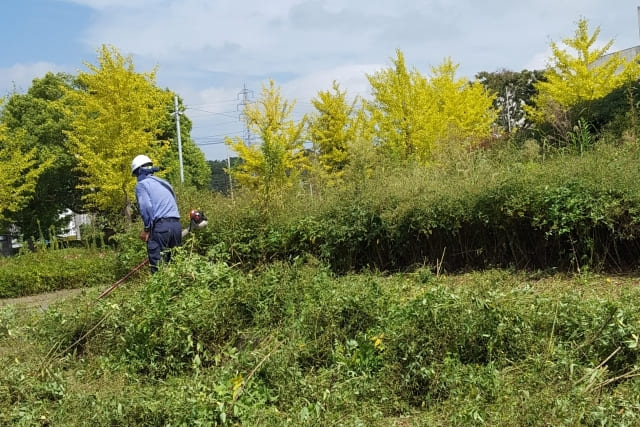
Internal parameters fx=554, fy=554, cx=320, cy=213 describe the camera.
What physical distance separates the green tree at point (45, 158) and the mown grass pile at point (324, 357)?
22.7 m

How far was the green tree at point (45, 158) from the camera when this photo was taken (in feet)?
84.1

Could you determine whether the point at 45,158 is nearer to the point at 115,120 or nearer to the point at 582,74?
the point at 115,120

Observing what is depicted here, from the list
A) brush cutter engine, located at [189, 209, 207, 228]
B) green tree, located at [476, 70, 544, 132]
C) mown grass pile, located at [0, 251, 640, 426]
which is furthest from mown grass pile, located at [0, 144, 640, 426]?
green tree, located at [476, 70, 544, 132]

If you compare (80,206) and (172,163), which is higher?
(172,163)

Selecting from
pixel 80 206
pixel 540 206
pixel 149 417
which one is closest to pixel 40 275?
pixel 149 417

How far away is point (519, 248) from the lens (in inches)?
253

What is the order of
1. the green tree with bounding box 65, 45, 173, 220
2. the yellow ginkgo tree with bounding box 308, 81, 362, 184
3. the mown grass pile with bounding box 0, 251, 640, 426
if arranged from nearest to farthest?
1. the mown grass pile with bounding box 0, 251, 640, 426
2. the green tree with bounding box 65, 45, 173, 220
3. the yellow ginkgo tree with bounding box 308, 81, 362, 184

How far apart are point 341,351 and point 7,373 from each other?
2532 mm

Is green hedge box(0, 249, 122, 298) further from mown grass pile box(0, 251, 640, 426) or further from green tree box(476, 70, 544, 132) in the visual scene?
Answer: green tree box(476, 70, 544, 132)

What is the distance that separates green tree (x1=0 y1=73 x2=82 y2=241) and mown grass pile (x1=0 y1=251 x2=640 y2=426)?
74.5 ft

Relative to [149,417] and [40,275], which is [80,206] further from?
[149,417]

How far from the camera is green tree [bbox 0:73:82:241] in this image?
25.6 metres

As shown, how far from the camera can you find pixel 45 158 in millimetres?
24359

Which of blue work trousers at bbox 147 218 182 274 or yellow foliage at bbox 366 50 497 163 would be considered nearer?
blue work trousers at bbox 147 218 182 274
